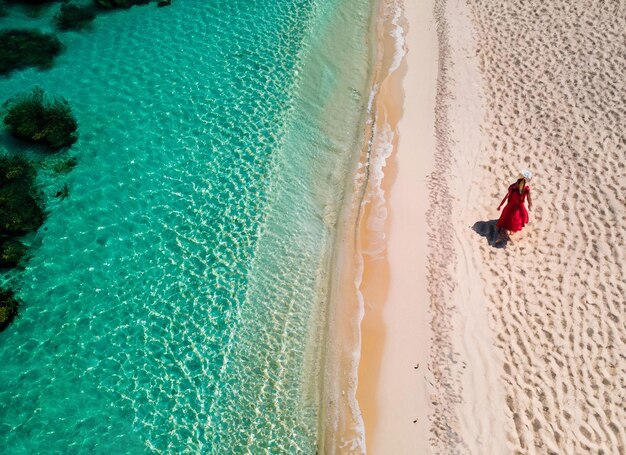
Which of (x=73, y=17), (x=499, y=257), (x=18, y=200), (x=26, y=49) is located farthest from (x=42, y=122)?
(x=499, y=257)

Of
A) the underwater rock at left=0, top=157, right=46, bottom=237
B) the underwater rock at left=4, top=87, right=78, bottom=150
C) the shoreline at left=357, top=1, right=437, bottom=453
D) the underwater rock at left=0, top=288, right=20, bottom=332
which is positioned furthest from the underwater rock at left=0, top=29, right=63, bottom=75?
the shoreline at left=357, top=1, right=437, bottom=453

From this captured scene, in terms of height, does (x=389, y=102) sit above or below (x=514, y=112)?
below

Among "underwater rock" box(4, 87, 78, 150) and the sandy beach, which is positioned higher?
the sandy beach

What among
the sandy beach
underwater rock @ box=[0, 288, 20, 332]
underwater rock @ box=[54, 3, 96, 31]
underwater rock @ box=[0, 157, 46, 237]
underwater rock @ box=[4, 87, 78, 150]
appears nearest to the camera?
the sandy beach

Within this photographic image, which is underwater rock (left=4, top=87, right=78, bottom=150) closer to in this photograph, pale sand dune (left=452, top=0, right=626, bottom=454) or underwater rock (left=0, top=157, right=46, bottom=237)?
underwater rock (left=0, top=157, right=46, bottom=237)

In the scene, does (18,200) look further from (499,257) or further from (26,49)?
(499,257)

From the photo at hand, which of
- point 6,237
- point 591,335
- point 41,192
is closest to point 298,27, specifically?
point 41,192

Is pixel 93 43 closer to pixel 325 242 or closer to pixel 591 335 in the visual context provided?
pixel 325 242
